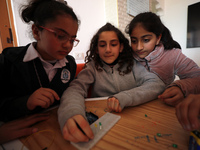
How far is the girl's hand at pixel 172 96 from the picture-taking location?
0.53 metres

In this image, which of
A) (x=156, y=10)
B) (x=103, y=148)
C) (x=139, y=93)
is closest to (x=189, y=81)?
(x=139, y=93)

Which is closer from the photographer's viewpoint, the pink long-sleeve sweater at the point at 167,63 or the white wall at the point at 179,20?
the pink long-sleeve sweater at the point at 167,63

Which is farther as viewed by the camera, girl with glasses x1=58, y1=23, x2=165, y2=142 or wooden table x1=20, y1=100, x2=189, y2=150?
girl with glasses x1=58, y1=23, x2=165, y2=142

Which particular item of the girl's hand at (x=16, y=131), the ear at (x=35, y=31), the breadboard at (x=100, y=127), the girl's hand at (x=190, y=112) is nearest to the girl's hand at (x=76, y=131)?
the breadboard at (x=100, y=127)

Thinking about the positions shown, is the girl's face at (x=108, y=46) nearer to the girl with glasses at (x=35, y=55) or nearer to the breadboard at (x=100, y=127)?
the girl with glasses at (x=35, y=55)

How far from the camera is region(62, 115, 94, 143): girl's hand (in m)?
0.33

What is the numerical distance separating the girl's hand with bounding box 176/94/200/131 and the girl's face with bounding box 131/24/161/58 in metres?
0.62

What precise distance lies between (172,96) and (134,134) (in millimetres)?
363

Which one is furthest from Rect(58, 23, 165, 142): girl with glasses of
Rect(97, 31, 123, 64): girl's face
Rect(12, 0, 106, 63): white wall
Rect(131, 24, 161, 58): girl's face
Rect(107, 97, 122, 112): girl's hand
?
Rect(12, 0, 106, 63): white wall

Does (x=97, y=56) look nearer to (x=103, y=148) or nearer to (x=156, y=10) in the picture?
(x=103, y=148)

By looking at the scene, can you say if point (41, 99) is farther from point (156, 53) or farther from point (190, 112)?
point (156, 53)

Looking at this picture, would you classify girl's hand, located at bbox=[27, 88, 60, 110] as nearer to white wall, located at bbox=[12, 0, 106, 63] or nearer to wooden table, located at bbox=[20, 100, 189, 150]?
wooden table, located at bbox=[20, 100, 189, 150]

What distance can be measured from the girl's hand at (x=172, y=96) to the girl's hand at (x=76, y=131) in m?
0.43

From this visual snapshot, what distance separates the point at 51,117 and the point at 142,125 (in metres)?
→ 0.41
